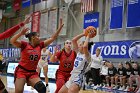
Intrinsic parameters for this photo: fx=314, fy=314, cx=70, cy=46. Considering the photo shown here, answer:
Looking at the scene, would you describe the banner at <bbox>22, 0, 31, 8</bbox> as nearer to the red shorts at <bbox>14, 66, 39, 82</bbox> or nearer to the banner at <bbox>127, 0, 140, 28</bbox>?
the banner at <bbox>127, 0, 140, 28</bbox>

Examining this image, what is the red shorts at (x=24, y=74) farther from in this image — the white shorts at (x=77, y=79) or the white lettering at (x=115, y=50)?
the white lettering at (x=115, y=50)

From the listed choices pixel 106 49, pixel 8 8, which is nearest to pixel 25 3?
pixel 8 8

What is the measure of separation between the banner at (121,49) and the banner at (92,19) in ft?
6.72

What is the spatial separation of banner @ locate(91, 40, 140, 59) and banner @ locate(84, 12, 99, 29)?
2049mm

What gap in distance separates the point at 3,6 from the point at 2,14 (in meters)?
0.94

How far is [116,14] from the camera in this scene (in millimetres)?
16016

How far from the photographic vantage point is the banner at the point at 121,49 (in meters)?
14.0

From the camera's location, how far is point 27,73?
6.66 m

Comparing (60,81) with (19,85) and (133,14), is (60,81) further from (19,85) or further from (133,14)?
(133,14)

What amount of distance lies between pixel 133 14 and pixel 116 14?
1.35 metres

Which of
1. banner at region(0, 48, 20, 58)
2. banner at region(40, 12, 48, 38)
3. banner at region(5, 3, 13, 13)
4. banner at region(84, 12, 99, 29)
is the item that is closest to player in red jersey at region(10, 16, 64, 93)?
banner at region(84, 12, 99, 29)

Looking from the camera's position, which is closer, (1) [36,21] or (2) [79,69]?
Result: (2) [79,69]

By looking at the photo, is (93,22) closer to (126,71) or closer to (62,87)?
(126,71)

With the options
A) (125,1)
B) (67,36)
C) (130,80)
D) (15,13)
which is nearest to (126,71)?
(130,80)
